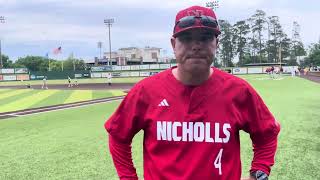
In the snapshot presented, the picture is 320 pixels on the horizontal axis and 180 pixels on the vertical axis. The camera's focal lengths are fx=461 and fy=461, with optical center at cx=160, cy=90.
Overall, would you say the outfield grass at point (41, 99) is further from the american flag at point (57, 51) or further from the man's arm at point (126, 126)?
the american flag at point (57, 51)

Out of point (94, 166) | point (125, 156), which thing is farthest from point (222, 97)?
point (94, 166)

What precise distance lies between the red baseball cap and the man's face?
0.03 meters

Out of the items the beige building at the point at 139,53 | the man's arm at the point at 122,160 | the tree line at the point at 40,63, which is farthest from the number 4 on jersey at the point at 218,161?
the beige building at the point at 139,53

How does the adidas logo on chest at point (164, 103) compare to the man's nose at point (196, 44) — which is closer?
the man's nose at point (196, 44)

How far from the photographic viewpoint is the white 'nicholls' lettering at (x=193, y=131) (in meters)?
2.71

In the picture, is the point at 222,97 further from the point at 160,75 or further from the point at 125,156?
the point at 125,156

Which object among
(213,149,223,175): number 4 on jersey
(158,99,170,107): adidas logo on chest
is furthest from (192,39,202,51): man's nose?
(213,149,223,175): number 4 on jersey

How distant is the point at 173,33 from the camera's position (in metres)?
2.80

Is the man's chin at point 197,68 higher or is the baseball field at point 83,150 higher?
the man's chin at point 197,68

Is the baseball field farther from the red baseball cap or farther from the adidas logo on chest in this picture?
the red baseball cap

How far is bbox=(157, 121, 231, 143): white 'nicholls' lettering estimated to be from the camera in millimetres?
2711

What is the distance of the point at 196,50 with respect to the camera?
2678 millimetres

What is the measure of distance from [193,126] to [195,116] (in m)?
0.06

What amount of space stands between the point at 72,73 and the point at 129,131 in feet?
264
